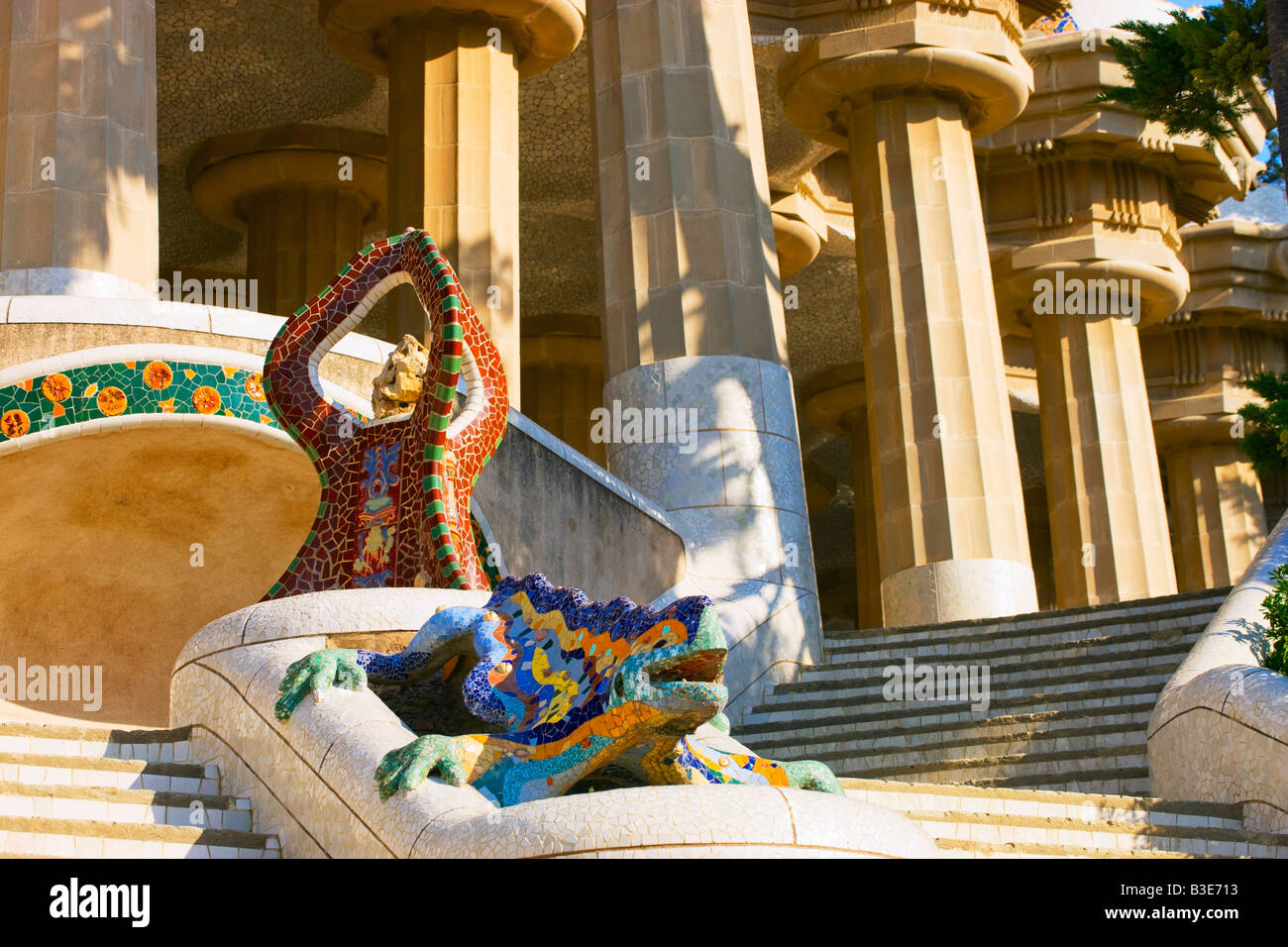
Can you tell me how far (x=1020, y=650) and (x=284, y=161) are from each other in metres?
12.3

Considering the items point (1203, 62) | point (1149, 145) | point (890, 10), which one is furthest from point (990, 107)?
point (1203, 62)

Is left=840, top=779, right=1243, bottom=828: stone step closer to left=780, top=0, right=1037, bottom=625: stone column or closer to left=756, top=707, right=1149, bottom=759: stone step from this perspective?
left=756, top=707, right=1149, bottom=759: stone step

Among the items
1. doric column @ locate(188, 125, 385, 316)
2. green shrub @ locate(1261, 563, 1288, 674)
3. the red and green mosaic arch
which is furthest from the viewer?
doric column @ locate(188, 125, 385, 316)

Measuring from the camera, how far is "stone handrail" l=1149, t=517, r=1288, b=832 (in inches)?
344

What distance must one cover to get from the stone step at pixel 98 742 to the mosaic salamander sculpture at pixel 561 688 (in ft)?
2.89

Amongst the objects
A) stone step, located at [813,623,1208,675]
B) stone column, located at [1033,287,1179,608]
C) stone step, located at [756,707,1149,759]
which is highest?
stone column, located at [1033,287,1179,608]

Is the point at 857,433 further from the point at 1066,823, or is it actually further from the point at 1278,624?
the point at 1066,823

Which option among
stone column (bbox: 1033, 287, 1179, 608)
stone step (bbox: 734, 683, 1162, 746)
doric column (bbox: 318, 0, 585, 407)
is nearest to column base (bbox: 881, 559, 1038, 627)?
doric column (bbox: 318, 0, 585, 407)

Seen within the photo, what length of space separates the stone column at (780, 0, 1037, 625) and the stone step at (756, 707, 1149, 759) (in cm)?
733

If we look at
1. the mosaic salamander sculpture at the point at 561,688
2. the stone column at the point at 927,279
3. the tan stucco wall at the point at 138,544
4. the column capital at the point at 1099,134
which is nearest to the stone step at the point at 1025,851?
the mosaic salamander sculpture at the point at 561,688

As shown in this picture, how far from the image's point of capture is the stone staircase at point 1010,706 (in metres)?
11.0

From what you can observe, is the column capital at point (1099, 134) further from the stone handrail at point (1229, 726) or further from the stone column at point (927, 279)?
the stone handrail at point (1229, 726)

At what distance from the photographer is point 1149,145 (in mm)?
25141

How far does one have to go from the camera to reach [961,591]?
19.0m
